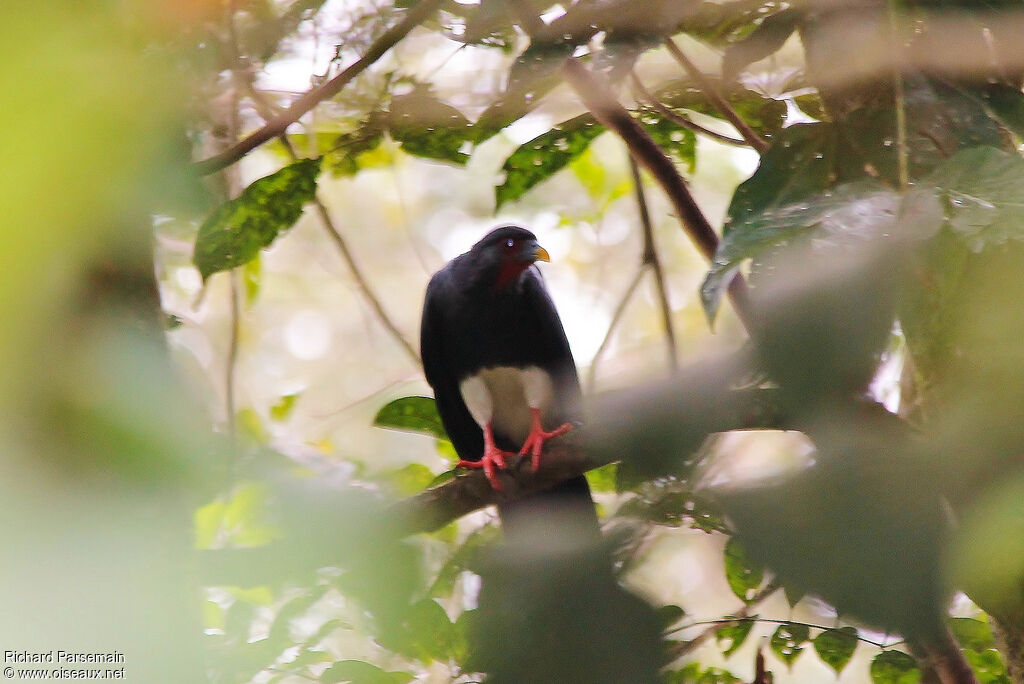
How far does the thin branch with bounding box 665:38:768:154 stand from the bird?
1225 mm

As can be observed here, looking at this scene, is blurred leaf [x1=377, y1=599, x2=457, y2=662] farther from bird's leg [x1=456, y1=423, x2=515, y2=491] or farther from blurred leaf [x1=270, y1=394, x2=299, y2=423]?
blurred leaf [x1=270, y1=394, x2=299, y2=423]

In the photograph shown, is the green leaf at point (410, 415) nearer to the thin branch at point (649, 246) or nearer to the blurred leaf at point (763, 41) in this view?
the thin branch at point (649, 246)

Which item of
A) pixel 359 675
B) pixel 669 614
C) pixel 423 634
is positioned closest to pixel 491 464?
pixel 359 675

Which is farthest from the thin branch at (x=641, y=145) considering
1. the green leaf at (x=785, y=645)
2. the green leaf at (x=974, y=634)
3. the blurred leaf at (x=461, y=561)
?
the blurred leaf at (x=461, y=561)

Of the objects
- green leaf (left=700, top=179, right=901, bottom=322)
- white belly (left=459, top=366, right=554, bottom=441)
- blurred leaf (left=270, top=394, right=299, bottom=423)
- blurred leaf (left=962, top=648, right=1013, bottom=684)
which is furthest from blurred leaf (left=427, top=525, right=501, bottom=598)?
white belly (left=459, top=366, right=554, bottom=441)

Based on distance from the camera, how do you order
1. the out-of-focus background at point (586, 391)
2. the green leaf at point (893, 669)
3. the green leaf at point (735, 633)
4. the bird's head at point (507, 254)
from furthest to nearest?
1. the bird's head at point (507, 254)
2. the green leaf at point (893, 669)
3. the green leaf at point (735, 633)
4. the out-of-focus background at point (586, 391)

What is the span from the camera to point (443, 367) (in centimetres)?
355

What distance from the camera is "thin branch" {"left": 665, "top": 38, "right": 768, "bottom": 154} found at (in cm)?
169

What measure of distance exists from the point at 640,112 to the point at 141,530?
2.14m

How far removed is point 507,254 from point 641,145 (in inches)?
54.2

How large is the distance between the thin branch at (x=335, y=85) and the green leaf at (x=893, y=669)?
143 centimetres

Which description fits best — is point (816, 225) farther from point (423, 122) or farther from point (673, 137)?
Result: point (673, 137)

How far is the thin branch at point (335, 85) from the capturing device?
1546mm

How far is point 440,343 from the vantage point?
3529 millimetres
